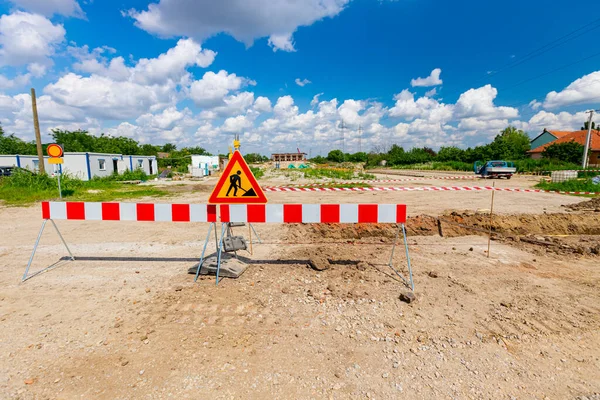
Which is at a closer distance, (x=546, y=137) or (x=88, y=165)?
(x=88, y=165)

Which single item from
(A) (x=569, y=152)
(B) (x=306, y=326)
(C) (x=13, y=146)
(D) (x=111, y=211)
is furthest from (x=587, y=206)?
(C) (x=13, y=146)

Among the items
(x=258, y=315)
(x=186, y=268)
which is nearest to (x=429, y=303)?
(x=258, y=315)

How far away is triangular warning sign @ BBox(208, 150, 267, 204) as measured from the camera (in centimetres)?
497

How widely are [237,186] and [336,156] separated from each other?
102 meters

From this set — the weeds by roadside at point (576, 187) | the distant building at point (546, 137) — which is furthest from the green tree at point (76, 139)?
the distant building at point (546, 137)

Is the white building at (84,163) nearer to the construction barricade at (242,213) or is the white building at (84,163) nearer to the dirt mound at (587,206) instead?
the construction barricade at (242,213)

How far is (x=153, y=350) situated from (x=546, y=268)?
21.6 feet

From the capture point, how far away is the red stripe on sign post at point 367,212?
4.96m

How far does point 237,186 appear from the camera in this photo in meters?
5.03

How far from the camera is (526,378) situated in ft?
8.73

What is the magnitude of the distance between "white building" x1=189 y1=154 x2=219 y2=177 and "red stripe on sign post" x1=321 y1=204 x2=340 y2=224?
36.0 m

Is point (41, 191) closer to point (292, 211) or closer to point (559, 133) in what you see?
point (292, 211)

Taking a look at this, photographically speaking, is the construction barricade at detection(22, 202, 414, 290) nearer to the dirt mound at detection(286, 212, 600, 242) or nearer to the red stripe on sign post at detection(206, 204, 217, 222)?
the red stripe on sign post at detection(206, 204, 217, 222)

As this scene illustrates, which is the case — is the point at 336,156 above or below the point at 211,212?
above
